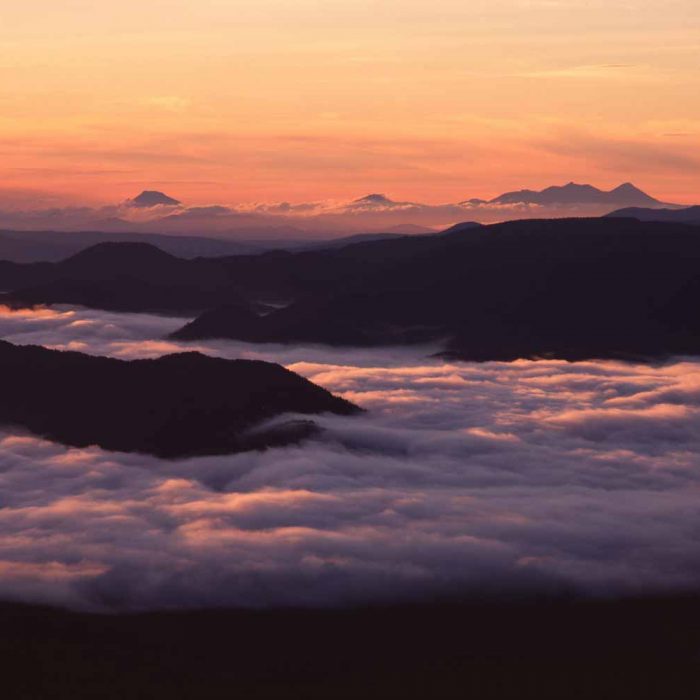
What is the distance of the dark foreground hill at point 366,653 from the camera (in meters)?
63.4

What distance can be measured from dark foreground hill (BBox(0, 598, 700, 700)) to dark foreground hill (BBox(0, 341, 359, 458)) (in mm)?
46714

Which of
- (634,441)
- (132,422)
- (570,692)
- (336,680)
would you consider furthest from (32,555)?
(634,441)

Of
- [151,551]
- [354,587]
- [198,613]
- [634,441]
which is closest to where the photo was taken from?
[198,613]

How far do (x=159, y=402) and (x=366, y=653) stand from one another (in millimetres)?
62799

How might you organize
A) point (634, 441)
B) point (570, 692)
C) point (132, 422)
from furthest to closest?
point (634, 441)
point (132, 422)
point (570, 692)

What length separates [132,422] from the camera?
12444 cm

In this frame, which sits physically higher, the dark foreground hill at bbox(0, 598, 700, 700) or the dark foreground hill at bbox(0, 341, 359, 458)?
the dark foreground hill at bbox(0, 341, 359, 458)

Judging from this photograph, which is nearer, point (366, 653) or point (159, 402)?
point (366, 653)

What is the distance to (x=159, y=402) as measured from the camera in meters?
128

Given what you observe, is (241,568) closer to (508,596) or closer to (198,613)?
(198,613)

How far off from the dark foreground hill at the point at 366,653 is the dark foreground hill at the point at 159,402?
46714mm

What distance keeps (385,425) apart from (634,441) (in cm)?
2454

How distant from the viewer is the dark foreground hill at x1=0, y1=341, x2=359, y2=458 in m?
121

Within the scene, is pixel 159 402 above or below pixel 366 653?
above
